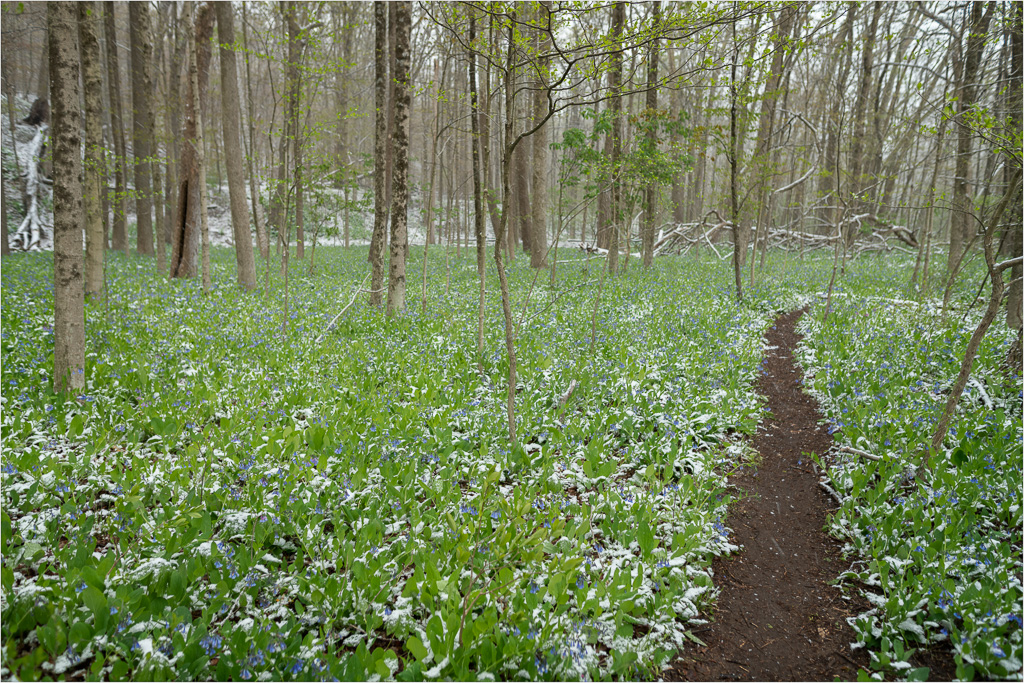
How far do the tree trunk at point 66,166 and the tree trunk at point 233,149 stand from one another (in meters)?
6.75

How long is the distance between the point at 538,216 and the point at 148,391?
12628 mm

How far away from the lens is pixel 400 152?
26.0 ft

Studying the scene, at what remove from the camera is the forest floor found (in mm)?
2523

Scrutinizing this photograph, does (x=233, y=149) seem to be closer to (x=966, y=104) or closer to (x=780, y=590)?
(x=966, y=104)

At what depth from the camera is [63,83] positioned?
3979mm

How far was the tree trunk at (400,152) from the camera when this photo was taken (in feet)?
24.3

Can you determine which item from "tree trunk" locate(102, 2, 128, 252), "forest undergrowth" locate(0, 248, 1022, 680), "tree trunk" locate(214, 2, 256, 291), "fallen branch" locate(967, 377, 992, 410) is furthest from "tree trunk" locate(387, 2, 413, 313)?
"tree trunk" locate(102, 2, 128, 252)

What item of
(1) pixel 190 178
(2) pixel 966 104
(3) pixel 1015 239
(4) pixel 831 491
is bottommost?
(4) pixel 831 491

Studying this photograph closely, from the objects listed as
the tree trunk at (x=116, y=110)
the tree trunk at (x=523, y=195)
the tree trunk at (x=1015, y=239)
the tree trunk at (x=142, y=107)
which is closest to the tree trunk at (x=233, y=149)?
the tree trunk at (x=142, y=107)

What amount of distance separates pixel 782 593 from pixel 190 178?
12683 mm

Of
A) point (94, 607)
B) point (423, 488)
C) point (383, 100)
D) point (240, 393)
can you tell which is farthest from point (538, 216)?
point (94, 607)

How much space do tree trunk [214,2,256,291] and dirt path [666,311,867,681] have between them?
10225 mm

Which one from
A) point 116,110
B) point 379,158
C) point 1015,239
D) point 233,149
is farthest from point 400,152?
point 116,110

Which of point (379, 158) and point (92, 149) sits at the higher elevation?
point (379, 158)
